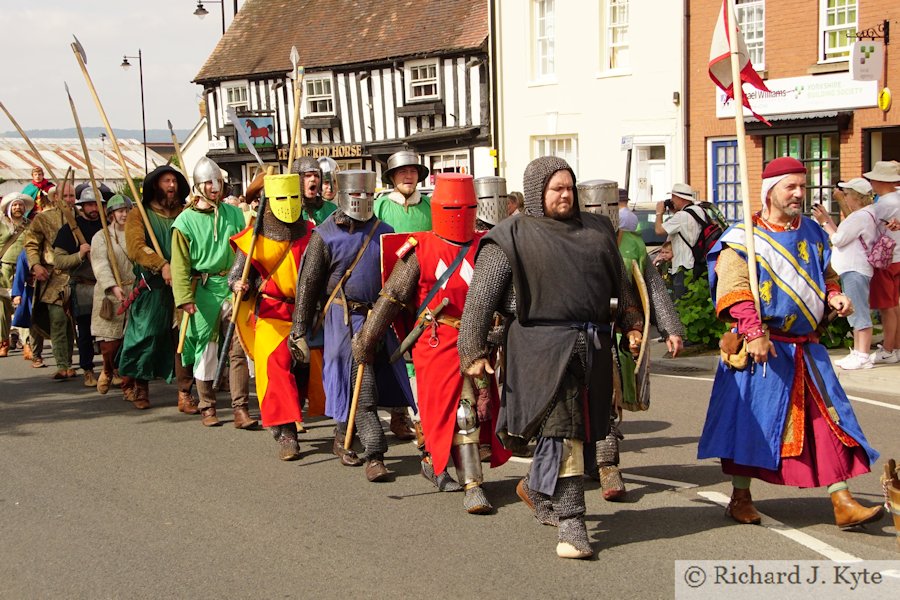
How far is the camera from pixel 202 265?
9969mm

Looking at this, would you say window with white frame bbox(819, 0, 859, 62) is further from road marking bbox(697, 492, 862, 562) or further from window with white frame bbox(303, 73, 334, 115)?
window with white frame bbox(303, 73, 334, 115)

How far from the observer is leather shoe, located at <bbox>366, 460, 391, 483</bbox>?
775 centimetres

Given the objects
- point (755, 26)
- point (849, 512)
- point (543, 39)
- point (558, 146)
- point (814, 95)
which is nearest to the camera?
point (849, 512)

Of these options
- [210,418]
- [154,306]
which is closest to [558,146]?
[154,306]

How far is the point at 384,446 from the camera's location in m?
7.88

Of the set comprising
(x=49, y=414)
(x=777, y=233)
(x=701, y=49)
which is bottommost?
(x=49, y=414)

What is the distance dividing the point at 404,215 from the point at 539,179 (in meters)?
Result: 3.95

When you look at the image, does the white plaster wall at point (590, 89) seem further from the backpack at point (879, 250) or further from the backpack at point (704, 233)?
the backpack at point (879, 250)

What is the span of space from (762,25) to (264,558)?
18.4 m

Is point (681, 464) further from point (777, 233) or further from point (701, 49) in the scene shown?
point (701, 49)

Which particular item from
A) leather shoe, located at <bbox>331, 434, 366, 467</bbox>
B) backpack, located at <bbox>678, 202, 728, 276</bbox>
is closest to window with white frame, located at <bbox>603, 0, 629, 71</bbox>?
backpack, located at <bbox>678, 202, 728, 276</bbox>

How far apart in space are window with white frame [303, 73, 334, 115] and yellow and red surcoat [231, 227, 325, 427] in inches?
1061

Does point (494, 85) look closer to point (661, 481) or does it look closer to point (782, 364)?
point (661, 481)

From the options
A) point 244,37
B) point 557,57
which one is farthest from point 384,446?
point 244,37
